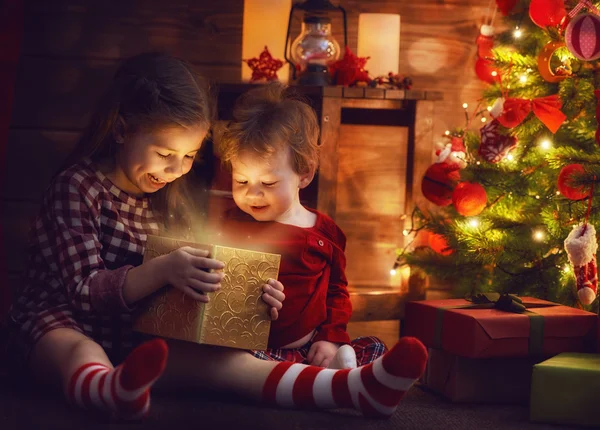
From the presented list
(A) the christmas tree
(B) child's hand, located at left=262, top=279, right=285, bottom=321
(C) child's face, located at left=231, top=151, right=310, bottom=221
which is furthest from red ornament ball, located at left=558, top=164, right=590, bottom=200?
(B) child's hand, located at left=262, top=279, right=285, bottom=321

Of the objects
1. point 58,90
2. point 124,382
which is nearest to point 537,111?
point 124,382

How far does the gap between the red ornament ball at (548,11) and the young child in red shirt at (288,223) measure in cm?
54

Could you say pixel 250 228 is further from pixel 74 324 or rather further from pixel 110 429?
pixel 110 429

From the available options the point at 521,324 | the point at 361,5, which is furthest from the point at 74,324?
the point at 361,5

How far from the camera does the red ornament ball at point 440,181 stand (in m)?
1.93

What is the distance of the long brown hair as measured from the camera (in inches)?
60.2

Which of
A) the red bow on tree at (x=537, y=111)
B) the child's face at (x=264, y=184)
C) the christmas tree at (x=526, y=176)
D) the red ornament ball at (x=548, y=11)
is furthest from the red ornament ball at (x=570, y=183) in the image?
the child's face at (x=264, y=184)

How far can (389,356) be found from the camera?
124 centimetres

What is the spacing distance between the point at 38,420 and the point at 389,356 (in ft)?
1.85

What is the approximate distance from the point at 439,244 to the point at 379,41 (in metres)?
0.54

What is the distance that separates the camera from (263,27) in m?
2.01

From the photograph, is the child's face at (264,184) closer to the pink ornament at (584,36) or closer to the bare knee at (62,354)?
the bare knee at (62,354)

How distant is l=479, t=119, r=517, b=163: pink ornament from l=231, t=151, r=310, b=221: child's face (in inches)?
20.5

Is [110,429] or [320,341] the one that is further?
[320,341]
